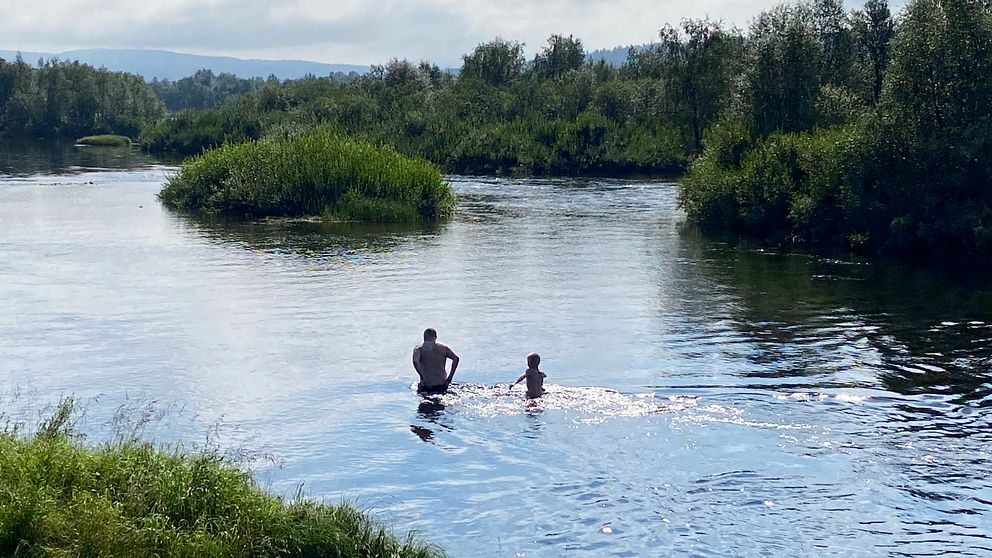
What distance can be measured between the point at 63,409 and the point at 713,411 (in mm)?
9918

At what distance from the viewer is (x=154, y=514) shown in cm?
1070

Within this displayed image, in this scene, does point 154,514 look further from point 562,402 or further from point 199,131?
point 199,131

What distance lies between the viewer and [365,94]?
9238 cm

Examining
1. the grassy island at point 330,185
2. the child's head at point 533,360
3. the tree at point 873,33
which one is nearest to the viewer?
the child's head at point 533,360

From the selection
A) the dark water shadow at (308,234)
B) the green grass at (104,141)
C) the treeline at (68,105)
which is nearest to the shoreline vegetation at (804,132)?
the dark water shadow at (308,234)

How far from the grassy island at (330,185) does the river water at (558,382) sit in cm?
833

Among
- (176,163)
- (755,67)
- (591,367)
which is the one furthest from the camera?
(176,163)

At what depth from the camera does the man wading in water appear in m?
19.3

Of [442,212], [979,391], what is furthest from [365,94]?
[979,391]

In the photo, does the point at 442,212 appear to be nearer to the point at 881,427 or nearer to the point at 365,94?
the point at 881,427

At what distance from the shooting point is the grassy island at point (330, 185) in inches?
1893

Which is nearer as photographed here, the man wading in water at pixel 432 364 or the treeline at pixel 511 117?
the man wading in water at pixel 432 364

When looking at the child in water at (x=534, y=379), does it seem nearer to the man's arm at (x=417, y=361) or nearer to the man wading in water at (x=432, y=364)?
the man wading in water at (x=432, y=364)

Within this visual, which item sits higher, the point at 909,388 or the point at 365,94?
the point at 365,94
